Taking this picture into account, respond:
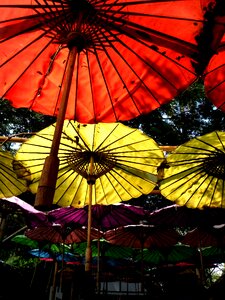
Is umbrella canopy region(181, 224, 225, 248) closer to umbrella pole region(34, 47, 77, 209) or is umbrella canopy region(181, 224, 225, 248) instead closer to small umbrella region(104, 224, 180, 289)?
small umbrella region(104, 224, 180, 289)

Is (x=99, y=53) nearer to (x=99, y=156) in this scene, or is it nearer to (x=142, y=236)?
(x=99, y=156)

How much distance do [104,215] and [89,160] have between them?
287 cm

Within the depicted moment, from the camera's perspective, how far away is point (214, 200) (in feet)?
17.1

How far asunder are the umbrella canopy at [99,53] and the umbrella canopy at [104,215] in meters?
3.47

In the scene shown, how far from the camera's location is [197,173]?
5.07 m

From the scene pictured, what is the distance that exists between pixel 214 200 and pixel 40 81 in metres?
3.68

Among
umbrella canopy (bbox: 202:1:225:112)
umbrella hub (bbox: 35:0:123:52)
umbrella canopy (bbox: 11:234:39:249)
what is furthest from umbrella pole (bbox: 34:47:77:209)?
umbrella canopy (bbox: 11:234:39:249)

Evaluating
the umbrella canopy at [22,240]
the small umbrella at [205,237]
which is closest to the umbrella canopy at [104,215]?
the small umbrella at [205,237]

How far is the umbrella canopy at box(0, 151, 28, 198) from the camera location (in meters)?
5.12

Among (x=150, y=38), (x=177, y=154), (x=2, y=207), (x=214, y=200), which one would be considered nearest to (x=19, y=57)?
(x=150, y=38)

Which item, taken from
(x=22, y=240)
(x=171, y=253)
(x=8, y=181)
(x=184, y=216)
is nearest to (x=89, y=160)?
(x=8, y=181)

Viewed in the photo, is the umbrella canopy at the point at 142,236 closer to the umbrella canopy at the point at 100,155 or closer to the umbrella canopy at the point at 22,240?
the umbrella canopy at the point at 100,155

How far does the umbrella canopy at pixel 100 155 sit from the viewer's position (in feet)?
15.1

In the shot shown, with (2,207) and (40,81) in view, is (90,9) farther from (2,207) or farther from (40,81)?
(2,207)
